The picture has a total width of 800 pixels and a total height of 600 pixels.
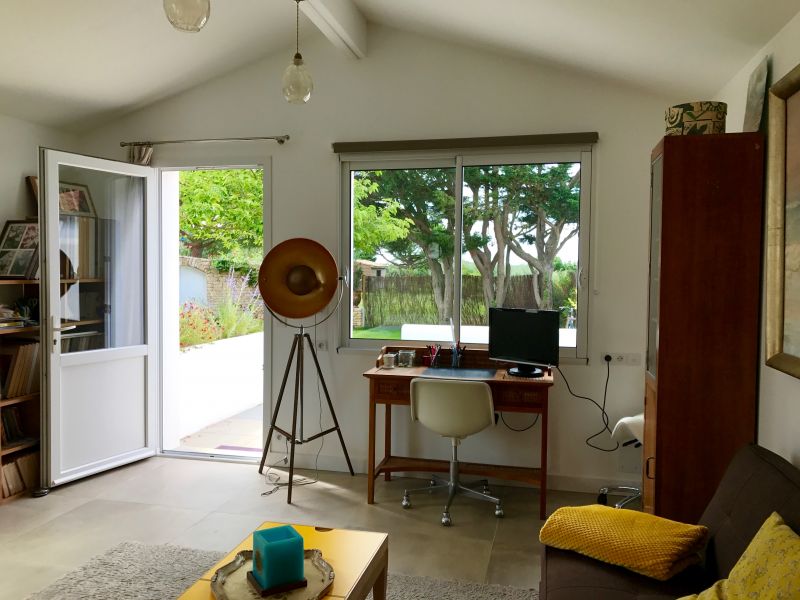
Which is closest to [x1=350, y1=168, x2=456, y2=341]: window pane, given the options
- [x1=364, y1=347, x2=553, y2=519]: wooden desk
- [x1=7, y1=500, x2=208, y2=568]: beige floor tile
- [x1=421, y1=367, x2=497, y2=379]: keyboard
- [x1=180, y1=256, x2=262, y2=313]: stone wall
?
[x1=364, y1=347, x2=553, y2=519]: wooden desk

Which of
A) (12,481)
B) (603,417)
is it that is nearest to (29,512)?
(12,481)

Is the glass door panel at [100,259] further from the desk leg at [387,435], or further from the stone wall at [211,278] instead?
the stone wall at [211,278]

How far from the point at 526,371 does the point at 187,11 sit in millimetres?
2720

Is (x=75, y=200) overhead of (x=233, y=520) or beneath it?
overhead

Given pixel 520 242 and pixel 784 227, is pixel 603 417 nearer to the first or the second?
pixel 520 242

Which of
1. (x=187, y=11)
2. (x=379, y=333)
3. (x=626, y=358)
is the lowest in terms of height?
(x=626, y=358)

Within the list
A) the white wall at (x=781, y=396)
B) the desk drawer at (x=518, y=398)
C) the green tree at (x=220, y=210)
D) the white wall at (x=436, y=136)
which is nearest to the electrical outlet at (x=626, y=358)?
the white wall at (x=436, y=136)

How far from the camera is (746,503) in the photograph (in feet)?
6.31

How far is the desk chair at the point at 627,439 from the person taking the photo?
3.38m

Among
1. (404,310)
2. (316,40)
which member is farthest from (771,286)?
(316,40)

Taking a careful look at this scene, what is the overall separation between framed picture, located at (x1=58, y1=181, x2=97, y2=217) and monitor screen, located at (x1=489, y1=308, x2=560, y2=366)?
279 cm

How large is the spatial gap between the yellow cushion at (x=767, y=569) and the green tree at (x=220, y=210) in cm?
817

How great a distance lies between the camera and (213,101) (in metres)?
4.46

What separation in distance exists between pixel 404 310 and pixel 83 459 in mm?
2360
